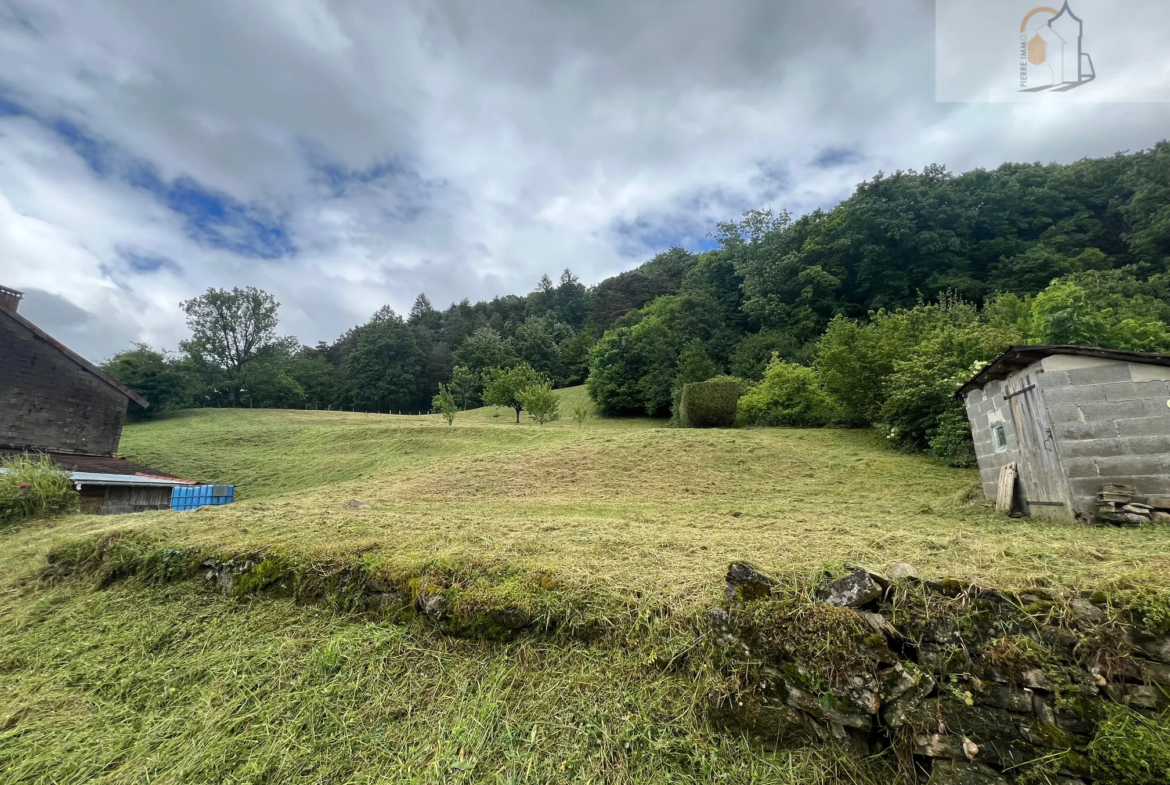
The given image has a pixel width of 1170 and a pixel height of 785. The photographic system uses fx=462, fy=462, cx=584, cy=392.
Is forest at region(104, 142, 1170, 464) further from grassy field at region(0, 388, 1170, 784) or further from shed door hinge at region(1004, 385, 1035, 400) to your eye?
grassy field at region(0, 388, 1170, 784)

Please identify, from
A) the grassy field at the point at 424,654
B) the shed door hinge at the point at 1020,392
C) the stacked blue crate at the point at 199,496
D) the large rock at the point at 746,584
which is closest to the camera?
the grassy field at the point at 424,654

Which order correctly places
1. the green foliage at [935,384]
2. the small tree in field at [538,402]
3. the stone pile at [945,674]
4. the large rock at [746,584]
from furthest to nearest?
the small tree in field at [538,402] → the green foliage at [935,384] → the large rock at [746,584] → the stone pile at [945,674]

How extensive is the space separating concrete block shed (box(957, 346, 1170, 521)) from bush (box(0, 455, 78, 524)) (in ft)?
49.1

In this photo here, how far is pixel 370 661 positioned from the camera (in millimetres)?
3049

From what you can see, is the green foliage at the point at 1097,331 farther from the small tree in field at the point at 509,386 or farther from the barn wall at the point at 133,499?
the barn wall at the point at 133,499

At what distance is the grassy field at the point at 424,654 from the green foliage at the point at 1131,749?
2.10 feet

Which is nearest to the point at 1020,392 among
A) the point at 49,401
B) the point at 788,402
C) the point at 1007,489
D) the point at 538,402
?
the point at 1007,489

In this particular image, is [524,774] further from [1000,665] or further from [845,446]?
[845,446]

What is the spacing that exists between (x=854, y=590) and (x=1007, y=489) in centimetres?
599

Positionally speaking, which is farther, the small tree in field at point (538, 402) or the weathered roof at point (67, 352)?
the small tree in field at point (538, 402)

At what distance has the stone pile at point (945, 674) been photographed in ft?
6.48

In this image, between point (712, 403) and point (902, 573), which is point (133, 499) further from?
point (712, 403)

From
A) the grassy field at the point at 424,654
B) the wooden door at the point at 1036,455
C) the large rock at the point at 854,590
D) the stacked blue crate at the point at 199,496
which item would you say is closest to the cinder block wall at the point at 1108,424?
the wooden door at the point at 1036,455

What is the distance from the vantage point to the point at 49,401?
14.7m
